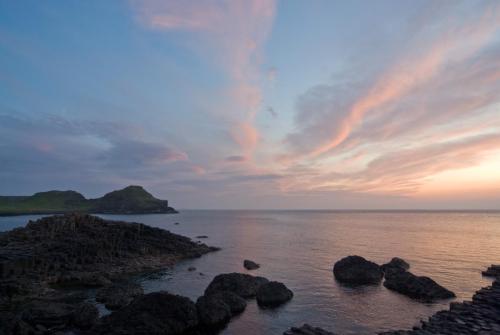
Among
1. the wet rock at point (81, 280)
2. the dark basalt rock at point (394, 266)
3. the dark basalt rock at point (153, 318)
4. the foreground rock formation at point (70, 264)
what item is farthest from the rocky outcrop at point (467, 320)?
the wet rock at point (81, 280)

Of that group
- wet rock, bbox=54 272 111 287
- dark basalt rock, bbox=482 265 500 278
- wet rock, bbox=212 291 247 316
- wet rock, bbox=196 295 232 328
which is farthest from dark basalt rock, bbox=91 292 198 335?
dark basalt rock, bbox=482 265 500 278

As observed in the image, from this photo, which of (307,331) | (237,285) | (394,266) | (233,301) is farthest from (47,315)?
(394,266)

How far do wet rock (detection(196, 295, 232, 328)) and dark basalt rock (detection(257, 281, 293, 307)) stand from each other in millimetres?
5885

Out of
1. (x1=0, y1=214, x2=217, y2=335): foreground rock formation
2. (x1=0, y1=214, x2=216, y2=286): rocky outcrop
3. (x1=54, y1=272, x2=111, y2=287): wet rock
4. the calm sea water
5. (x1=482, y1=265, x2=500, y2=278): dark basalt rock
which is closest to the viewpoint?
(x1=0, y1=214, x2=217, y2=335): foreground rock formation

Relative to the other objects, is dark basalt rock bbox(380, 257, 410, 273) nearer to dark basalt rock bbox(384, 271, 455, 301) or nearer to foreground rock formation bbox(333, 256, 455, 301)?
foreground rock formation bbox(333, 256, 455, 301)

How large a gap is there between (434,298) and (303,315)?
17541mm

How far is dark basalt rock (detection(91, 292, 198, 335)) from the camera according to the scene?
27.7 m

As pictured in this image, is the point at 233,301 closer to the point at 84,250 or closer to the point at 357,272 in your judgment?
the point at 357,272

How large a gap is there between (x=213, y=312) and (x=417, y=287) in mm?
26971

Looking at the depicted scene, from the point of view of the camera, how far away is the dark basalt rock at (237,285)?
1625 inches

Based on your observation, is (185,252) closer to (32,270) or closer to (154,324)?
(32,270)

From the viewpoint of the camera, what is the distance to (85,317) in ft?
100

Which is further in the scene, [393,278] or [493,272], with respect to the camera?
[493,272]

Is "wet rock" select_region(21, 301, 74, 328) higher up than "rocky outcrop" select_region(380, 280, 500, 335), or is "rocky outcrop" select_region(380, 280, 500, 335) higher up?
"rocky outcrop" select_region(380, 280, 500, 335)
